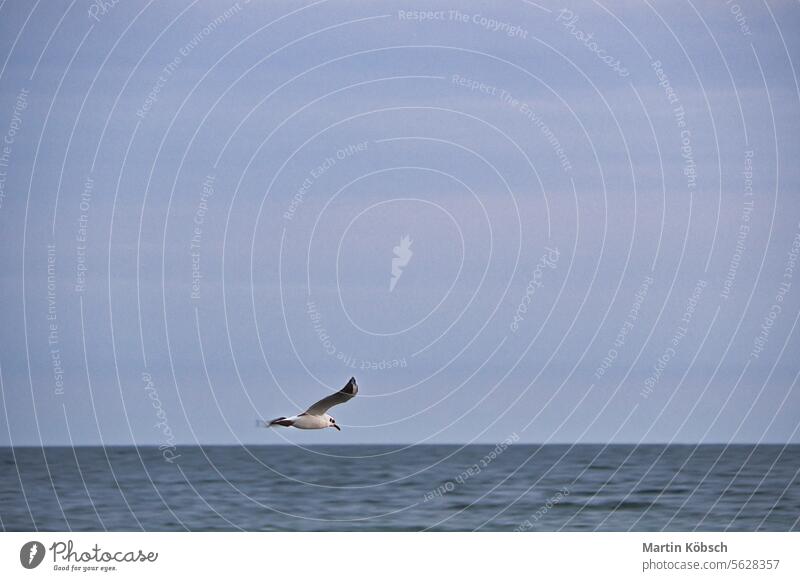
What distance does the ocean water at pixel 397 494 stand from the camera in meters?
29.2

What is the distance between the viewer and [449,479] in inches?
1721

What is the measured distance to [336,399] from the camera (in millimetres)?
20484

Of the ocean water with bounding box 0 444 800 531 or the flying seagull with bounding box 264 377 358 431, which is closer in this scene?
the flying seagull with bounding box 264 377 358 431

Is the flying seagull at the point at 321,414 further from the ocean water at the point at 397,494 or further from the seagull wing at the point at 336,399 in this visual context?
the ocean water at the point at 397,494

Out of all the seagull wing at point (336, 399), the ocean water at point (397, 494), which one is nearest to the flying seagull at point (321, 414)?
the seagull wing at point (336, 399)

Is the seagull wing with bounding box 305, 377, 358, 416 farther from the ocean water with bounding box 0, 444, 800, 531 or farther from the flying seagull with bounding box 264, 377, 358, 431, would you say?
the ocean water with bounding box 0, 444, 800, 531

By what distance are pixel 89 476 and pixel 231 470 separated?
470cm

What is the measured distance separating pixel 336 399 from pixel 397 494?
1428cm

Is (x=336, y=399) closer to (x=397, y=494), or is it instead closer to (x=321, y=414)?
(x=321, y=414)

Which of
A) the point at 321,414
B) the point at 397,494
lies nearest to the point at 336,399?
the point at 321,414

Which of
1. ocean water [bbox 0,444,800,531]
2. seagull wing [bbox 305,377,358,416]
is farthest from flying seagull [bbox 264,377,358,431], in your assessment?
ocean water [bbox 0,444,800,531]

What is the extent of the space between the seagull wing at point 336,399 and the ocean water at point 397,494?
7500mm

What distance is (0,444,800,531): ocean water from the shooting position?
95.7 ft
